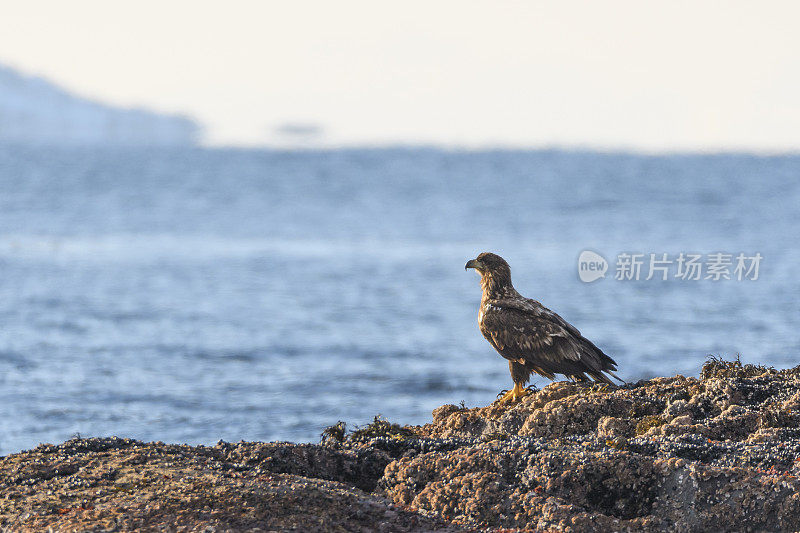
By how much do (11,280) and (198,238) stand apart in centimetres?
1494

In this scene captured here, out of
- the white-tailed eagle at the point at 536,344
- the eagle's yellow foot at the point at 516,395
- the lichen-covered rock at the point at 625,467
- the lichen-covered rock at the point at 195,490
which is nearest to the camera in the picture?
the lichen-covered rock at the point at 195,490

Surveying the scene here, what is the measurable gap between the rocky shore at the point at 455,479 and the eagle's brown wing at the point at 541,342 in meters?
1.46

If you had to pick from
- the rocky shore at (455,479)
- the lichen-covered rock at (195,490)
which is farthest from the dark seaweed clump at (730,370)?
the lichen-covered rock at (195,490)

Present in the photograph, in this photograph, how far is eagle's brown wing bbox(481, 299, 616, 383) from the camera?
7961 millimetres

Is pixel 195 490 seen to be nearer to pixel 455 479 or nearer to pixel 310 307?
pixel 455 479

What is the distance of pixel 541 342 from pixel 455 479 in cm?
318

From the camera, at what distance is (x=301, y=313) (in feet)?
74.9

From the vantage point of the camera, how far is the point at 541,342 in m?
8.10

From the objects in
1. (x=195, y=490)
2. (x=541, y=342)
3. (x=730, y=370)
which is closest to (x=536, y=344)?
(x=541, y=342)

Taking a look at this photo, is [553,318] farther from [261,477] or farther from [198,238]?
[198,238]

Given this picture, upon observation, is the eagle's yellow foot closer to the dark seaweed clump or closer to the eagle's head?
the eagle's head

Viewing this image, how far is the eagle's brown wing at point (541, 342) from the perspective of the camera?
7.96 m

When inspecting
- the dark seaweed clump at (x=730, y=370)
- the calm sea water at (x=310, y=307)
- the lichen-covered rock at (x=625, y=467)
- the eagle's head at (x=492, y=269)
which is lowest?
the calm sea water at (x=310, y=307)

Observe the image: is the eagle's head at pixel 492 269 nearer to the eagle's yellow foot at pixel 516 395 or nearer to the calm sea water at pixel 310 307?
the eagle's yellow foot at pixel 516 395
